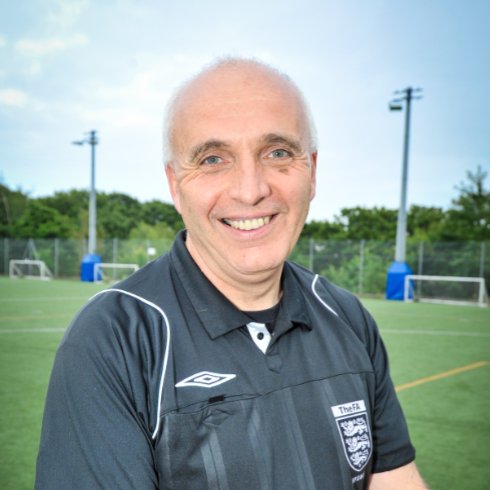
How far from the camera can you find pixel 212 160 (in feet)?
6.00

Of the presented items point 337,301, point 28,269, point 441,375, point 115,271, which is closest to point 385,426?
Answer: point 337,301

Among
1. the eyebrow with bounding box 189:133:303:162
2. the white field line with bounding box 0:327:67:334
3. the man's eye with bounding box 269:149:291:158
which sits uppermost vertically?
the eyebrow with bounding box 189:133:303:162

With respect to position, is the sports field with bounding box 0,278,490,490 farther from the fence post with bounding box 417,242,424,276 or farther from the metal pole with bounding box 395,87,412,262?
the fence post with bounding box 417,242,424,276

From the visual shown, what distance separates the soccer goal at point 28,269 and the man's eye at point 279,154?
3371 centimetres

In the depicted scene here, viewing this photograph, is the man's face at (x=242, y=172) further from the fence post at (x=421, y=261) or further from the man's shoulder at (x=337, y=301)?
the fence post at (x=421, y=261)

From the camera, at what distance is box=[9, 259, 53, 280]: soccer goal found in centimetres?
3381

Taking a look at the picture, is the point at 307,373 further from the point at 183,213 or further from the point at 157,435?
the point at 183,213

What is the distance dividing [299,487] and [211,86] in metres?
1.23

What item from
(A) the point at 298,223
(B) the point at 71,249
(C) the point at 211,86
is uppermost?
(C) the point at 211,86

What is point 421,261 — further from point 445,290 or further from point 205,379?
point 205,379

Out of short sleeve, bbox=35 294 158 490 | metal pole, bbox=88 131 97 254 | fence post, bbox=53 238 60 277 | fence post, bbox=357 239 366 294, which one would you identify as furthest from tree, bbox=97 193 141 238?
short sleeve, bbox=35 294 158 490

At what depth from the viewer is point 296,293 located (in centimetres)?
200

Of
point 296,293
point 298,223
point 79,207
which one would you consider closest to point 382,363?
point 296,293

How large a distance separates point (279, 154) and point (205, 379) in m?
0.74
